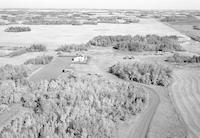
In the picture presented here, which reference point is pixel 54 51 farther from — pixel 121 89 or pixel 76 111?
pixel 76 111

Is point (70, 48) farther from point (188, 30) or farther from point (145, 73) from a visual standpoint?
point (188, 30)

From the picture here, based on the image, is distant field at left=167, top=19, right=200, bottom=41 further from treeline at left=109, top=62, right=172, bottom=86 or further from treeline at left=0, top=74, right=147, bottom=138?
treeline at left=0, top=74, right=147, bottom=138

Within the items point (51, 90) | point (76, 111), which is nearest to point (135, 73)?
point (51, 90)

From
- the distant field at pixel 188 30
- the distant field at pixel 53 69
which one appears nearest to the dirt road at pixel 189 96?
the distant field at pixel 53 69

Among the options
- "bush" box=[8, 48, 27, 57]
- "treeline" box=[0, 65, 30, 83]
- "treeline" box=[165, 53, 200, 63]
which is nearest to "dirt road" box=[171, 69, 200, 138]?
"treeline" box=[165, 53, 200, 63]

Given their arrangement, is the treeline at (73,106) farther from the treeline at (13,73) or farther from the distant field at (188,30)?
the distant field at (188,30)

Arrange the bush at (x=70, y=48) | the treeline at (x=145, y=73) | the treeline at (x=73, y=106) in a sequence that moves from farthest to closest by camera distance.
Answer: the bush at (x=70, y=48)
the treeline at (x=145, y=73)
the treeline at (x=73, y=106)

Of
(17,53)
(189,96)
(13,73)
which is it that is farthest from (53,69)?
(189,96)
